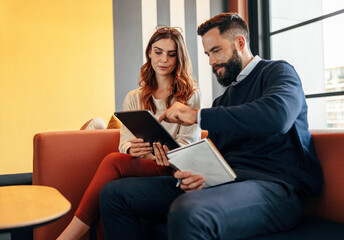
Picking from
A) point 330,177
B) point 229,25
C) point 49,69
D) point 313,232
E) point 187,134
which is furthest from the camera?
point 49,69

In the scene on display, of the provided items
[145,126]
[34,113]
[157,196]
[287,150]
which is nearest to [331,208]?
[287,150]

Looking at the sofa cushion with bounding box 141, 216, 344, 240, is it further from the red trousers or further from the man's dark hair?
the man's dark hair

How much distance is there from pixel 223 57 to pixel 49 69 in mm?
2375

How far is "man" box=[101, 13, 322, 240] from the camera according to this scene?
40.8 inches

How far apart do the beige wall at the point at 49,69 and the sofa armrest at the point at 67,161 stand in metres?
1.62

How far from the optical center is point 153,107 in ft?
6.57

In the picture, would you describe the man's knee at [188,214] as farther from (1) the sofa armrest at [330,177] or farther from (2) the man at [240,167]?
(1) the sofa armrest at [330,177]

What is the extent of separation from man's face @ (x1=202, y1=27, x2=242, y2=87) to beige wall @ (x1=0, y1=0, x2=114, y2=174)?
2.26 meters

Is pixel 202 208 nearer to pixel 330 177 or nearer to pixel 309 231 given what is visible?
pixel 309 231

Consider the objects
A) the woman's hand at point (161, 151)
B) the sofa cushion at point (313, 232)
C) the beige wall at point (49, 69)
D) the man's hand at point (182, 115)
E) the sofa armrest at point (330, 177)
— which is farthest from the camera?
the beige wall at point (49, 69)

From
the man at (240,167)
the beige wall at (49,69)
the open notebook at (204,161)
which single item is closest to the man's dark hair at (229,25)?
the man at (240,167)

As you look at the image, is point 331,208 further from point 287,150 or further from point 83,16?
point 83,16

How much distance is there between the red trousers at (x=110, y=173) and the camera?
1.60 meters

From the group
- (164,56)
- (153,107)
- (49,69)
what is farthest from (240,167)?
(49,69)
